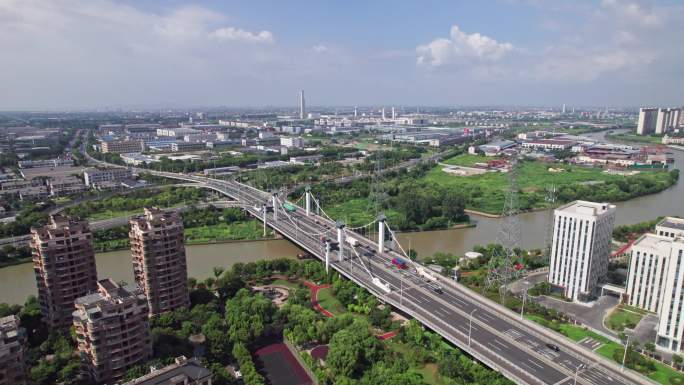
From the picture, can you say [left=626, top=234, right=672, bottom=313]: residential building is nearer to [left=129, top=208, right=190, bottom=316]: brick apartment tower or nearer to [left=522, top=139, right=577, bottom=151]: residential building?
[left=129, top=208, right=190, bottom=316]: brick apartment tower

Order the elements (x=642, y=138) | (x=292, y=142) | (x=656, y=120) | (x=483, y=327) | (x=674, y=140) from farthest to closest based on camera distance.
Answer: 1. (x=656, y=120)
2. (x=642, y=138)
3. (x=674, y=140)
4. (x=292, y=142)
5. (x=483, y=327)

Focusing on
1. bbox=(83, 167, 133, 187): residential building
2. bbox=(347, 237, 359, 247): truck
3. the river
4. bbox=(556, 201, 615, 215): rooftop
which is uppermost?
bbox=(556, 201, 615, 215): rooftop

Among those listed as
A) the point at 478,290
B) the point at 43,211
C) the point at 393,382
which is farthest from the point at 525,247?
the point at 43,211

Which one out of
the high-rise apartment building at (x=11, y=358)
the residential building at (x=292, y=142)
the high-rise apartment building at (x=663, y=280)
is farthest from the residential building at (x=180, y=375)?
the residential building at (x=292, y=142)

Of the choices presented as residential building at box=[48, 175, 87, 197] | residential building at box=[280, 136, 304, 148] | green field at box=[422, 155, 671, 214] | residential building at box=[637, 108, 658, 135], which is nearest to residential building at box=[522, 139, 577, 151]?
green field at box=[422, 155, 671, 214]

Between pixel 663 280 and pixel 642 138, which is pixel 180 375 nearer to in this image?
pixel 663 280

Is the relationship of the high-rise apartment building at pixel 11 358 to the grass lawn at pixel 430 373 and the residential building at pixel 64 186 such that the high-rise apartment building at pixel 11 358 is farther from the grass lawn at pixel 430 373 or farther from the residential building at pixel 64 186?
the residential building at pixel 64 186

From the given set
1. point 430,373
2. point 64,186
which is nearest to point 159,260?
point 430,373

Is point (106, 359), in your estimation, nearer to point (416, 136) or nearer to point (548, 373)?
point (548, 373)
